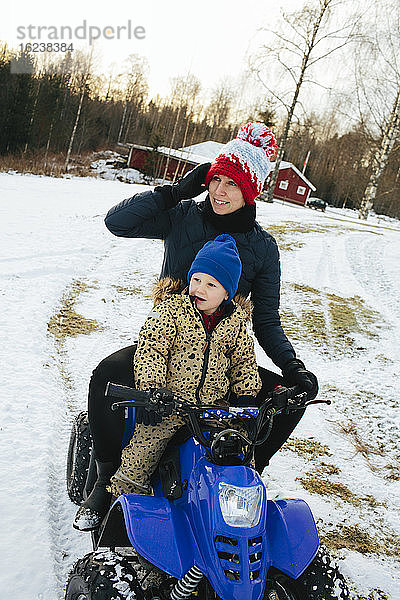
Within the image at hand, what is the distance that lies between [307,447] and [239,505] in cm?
259

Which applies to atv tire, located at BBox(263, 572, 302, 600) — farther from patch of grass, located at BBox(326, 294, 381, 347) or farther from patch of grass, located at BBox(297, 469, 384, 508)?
patch of grass, located at BBox(326, 294, 381, 347)

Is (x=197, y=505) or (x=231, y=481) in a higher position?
(x=231, y=481)

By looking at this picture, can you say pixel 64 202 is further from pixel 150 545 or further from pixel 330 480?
pixel 150 545

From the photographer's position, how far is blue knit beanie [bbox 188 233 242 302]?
7.77 ft

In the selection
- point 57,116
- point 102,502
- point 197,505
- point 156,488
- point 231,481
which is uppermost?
point 57,116

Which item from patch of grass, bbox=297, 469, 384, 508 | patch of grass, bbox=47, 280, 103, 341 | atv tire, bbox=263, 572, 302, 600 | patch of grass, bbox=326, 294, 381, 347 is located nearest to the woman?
atv tire, bbox=263, 572, 302, 600

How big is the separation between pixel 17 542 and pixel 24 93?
118 feet

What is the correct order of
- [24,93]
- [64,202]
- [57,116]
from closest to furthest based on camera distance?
1. [64,202]
2. [24,93]
3. [57,116]

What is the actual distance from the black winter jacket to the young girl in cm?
41

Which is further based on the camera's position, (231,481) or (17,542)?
(17,542)

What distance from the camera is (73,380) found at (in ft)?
14.7

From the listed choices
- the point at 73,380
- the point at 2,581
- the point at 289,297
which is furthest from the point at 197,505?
the point at 289,297

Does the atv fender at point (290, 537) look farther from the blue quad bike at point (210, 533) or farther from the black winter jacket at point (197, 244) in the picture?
the black winter jacket at point (197, 244)

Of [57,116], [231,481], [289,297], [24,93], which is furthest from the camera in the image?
[57,116]
